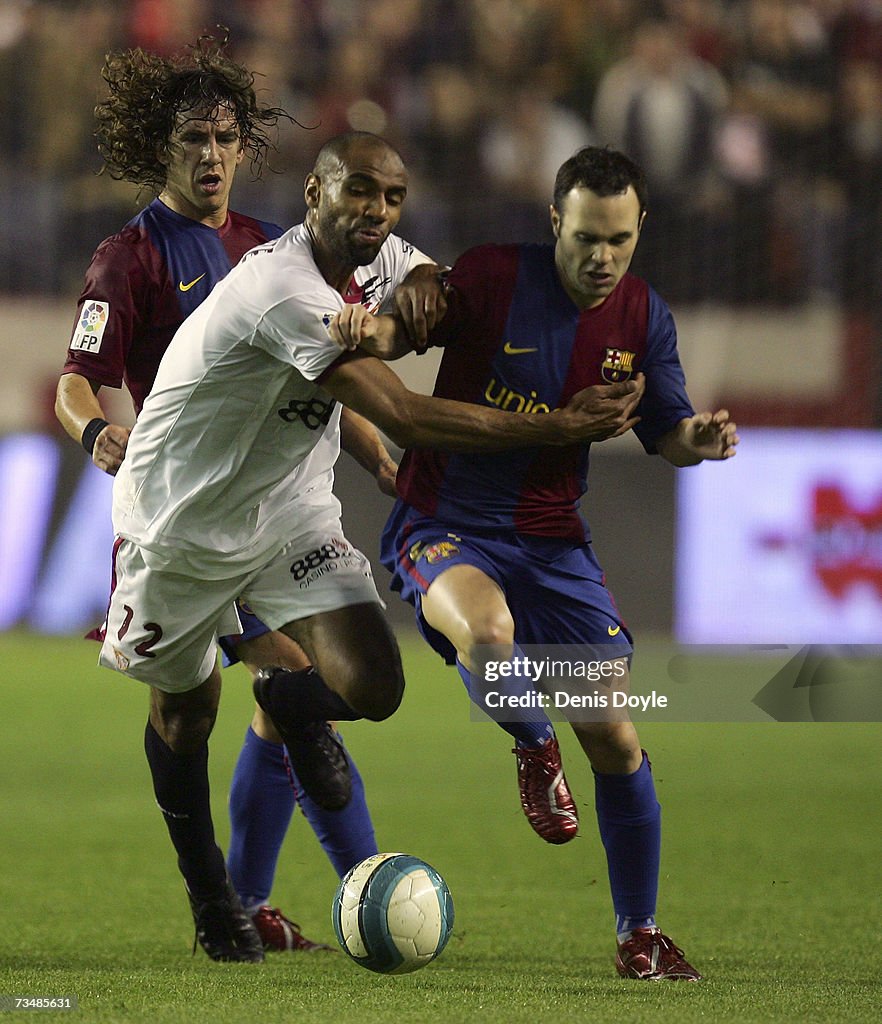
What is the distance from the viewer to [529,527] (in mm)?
4199

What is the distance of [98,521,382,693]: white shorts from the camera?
13.6ft

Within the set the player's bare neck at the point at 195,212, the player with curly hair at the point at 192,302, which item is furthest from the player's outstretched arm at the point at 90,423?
the player's bare neck at the point at 195,212

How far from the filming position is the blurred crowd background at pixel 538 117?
10781 mm

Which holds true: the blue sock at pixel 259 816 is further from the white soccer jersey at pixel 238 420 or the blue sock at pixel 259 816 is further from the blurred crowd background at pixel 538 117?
the blurred crowd background at pixel 538 117

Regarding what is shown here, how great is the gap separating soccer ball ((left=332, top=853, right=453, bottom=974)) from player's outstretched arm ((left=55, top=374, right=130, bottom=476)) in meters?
1.19

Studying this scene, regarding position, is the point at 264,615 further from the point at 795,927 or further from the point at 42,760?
the point at 42,760

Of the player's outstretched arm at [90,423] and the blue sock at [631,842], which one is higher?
the player's outstretched arm at [90,423]

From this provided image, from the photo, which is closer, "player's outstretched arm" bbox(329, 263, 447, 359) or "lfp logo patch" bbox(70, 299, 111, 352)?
"player's outstretched arm" bbox(329, 263, 447, 359)

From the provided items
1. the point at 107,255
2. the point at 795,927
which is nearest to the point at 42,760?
the point at 107,255

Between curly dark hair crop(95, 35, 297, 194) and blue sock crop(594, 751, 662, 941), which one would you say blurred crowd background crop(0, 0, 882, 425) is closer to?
curly dark hair crop(95, 35, 297, 194)

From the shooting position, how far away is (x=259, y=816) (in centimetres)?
466

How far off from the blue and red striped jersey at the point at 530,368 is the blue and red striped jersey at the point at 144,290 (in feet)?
2.47

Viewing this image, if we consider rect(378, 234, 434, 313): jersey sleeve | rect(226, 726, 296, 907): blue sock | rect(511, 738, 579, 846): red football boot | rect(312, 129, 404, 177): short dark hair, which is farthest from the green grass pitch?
rect(312, 129, 404, 177): short dark hair

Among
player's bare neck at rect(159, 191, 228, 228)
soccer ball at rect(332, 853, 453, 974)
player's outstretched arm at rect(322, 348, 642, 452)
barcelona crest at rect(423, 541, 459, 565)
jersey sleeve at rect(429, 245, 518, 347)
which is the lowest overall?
soccer ball at rect(332, 853, 453, 974)
